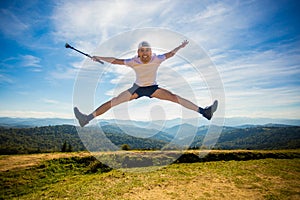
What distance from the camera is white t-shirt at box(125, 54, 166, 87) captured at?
6.59 m

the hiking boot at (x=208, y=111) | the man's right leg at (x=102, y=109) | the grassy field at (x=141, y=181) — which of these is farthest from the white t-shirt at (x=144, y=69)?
the grassy field at (x=141, y=181)

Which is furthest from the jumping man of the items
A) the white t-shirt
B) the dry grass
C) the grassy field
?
the dry grass

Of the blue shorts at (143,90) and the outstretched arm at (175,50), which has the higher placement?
the outstretched arm at (175,50)

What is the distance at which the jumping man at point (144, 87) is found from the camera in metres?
6.37

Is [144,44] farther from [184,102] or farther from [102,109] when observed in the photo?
[102,109]

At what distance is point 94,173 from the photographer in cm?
1966

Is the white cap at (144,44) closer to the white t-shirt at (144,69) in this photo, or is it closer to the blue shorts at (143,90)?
the white t-shirt at (144,69)

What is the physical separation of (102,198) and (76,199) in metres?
1.64

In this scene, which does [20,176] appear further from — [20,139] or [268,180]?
[20,139]

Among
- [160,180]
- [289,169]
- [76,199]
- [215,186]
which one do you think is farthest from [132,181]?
[289,169]

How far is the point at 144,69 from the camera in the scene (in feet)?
21.7

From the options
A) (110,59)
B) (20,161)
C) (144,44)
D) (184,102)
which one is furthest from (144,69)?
(20,161)

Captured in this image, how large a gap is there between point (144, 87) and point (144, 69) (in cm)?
61

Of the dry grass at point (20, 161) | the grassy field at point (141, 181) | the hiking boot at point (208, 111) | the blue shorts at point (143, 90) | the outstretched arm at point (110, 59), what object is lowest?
the grassy field at point (141, 181)
